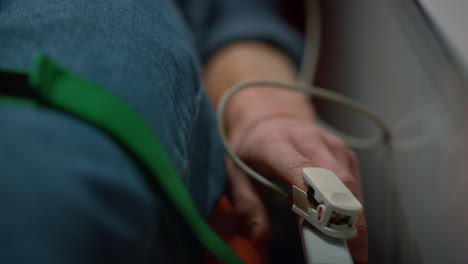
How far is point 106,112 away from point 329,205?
158mm

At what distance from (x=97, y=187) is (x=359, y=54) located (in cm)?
54

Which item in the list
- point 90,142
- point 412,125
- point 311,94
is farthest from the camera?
point 311,94

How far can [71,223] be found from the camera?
0.19 meters

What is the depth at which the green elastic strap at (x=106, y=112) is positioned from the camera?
0.22 meters

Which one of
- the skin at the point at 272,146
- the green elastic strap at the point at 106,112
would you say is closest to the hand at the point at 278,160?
the skin at the point at 272,146

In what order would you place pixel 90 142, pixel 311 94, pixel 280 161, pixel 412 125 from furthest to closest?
1. pixel 311 94
2. pixel 412 125
3. pixel 280 161
4. pixel 90 142

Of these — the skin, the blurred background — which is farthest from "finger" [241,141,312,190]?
the blurred background

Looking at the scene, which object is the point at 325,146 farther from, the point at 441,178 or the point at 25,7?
the point at 25,7

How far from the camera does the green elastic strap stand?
0.72ft

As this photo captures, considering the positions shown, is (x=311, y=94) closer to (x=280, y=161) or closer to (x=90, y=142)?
(x=280, y=161)

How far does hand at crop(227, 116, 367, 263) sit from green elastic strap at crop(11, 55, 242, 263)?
129 millimetres

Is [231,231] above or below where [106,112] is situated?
below

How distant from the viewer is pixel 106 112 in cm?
22

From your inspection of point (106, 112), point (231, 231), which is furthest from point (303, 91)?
point (106, 112)
